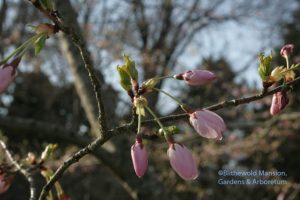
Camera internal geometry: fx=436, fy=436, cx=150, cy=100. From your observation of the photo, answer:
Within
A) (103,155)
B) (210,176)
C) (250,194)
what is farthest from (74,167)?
(103,155)

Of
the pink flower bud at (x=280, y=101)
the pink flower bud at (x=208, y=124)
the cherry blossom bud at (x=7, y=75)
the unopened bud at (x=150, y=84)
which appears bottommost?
the pink flower bud at (x=280, y=101)

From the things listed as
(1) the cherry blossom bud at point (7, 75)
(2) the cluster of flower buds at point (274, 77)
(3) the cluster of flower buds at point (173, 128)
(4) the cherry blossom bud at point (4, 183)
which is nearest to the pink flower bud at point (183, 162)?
(3) the cluster of flower buds at point (173, 128)

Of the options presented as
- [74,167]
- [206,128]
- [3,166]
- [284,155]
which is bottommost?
[284,155]

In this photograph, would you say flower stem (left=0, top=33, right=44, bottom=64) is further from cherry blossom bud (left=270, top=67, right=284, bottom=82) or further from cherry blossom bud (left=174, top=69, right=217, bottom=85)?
cherry blossom bud (left=270, top=67, right=284, bottom=82)

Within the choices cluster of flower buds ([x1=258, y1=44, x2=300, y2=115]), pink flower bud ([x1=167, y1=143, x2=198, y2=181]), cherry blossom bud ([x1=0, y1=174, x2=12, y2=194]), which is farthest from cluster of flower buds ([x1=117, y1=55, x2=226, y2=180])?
cherry blossom bud ([x1=0, y1=174, x2=12, y2=194])

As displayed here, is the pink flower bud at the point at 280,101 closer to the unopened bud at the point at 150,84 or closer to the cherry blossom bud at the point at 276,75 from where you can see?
the cherry blossom bud at the point at 276,75

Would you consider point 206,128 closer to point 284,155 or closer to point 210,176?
point 210,176

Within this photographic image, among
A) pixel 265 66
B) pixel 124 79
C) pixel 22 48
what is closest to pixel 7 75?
pixel 22 48
